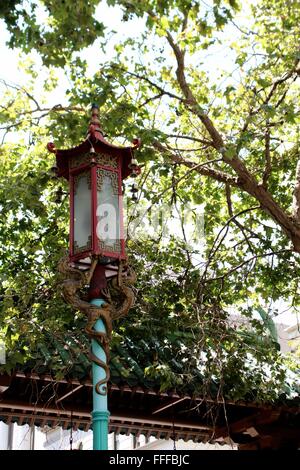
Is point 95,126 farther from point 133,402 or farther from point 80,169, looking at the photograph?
point 133,402

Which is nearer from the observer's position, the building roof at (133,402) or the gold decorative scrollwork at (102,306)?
the gold decorative scrollwork at (102,306)

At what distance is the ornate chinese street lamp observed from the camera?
417cm

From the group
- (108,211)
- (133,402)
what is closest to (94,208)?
(108,211)

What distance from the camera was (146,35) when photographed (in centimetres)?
869

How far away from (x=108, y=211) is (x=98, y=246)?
317 millimetres

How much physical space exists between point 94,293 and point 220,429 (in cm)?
546

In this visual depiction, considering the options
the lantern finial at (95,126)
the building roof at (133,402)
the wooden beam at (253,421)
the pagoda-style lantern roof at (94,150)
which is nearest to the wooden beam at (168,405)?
the building roof at (133,402)

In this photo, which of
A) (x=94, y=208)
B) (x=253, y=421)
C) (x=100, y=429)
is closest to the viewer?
(x=100, y=429)

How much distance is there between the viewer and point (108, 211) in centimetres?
457

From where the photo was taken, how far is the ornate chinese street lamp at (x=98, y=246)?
417 centimetres

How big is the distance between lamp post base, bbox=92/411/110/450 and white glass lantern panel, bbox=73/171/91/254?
1.04m

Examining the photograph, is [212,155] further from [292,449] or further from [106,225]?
[106,225]

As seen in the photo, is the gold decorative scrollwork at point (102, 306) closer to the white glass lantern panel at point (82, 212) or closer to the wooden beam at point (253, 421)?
the white glass lantern panel at point (82, 212)
